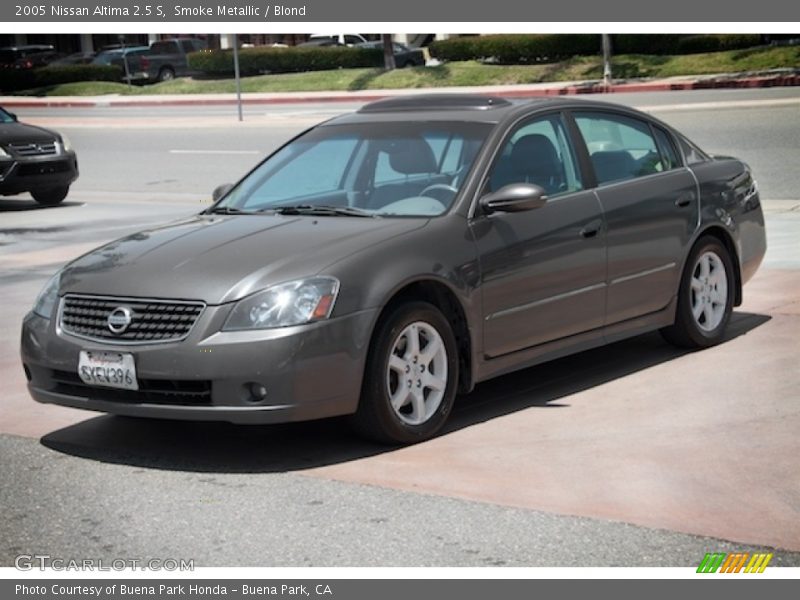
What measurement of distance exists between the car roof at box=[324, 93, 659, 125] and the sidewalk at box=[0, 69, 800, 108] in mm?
22986

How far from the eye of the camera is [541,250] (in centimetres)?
745

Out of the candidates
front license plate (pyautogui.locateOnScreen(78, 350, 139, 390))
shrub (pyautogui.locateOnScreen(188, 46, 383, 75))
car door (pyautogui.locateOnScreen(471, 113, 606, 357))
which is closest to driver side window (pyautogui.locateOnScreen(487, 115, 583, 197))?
car door (pyautogui.locateOnScreen(471, 113, 606, 357))

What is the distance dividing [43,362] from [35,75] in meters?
48.4

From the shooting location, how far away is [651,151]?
340 inches

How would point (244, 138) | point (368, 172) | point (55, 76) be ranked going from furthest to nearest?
1. point (55, 76)
2. point (244, 138)
3. point (368, 172)

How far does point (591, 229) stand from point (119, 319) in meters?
2.58

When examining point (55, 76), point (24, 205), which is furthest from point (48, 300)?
point (55, 76)

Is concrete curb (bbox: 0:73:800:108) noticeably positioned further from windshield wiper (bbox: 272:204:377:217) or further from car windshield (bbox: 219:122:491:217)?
windshield wiper (bbox: 272:204:377:217)

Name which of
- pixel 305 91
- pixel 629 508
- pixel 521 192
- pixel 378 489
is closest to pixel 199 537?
pixel 378 489

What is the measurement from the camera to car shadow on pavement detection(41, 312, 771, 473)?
6.64 metres

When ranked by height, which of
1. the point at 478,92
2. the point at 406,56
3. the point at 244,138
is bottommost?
the point at 406,56

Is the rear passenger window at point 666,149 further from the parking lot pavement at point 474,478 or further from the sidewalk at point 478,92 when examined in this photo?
the sidewalk at point 478,92

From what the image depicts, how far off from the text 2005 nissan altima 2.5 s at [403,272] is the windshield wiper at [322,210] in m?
0.02

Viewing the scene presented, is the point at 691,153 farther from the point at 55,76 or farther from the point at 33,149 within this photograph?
the point at 55,76
